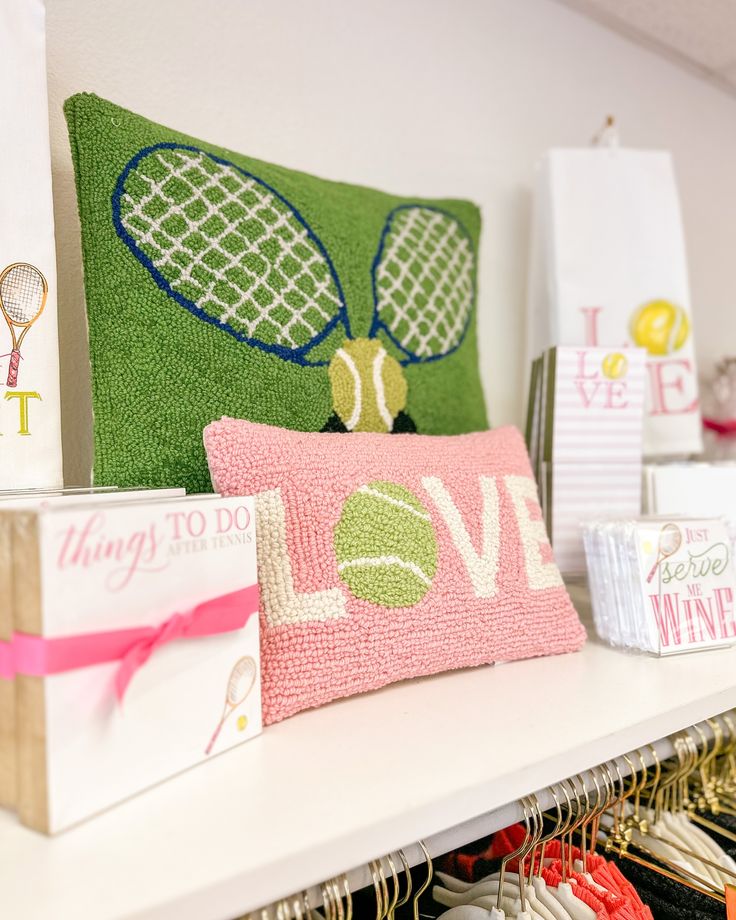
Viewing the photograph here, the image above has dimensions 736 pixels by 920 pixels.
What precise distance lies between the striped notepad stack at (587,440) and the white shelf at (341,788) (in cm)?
27

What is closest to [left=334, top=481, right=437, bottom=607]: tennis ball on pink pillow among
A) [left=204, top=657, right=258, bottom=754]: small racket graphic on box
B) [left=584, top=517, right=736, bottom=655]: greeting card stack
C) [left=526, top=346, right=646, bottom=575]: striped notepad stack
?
[left=204, top=657, right=258, bottom=754]: small racket graphic on box

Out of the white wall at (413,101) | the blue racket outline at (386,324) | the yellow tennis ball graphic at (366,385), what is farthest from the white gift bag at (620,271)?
the yellow tennis ball graphic at (366,385)

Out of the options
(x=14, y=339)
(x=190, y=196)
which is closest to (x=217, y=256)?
(x=190, y=196)

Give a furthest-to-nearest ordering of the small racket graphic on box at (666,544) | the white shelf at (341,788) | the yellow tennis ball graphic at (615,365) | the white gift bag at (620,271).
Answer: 1. the white gift bag at (620,271)
2. the yellow tennis ball graphic at (615,365)
3. the small racket graphic on box at (666,544)
4. the white shelf at (341,788)

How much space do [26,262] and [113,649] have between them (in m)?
0.39

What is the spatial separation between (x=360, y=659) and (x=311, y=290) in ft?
1.33

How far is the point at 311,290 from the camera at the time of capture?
2.61ft

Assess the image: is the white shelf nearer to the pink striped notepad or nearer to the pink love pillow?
the pink love pillow

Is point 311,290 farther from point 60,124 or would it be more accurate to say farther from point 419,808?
point 419,808

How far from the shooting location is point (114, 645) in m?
0.44

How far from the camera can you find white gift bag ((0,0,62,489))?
25.0 inches

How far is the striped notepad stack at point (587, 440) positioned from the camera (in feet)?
3.10

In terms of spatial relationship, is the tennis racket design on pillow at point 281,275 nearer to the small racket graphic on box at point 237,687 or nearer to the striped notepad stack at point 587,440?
the striped notepad stack at point 587,440

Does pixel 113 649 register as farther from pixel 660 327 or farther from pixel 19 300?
pixel 660 327
